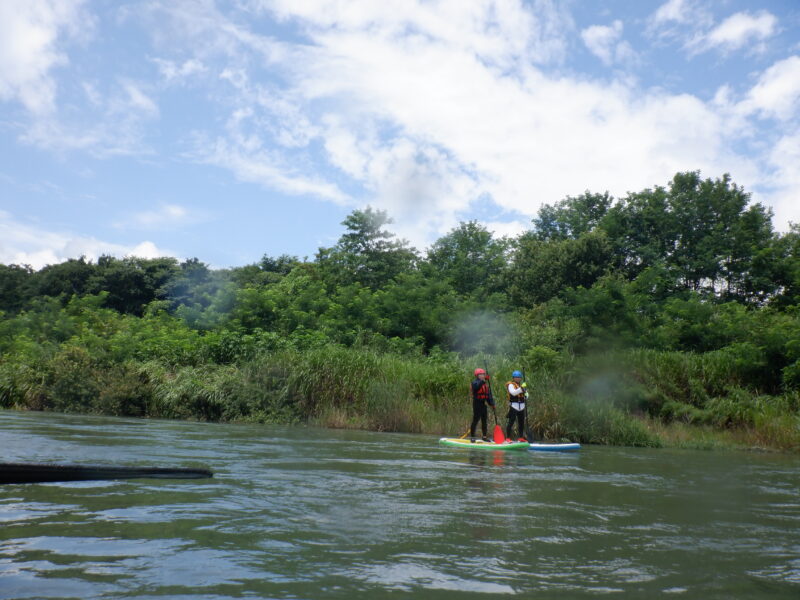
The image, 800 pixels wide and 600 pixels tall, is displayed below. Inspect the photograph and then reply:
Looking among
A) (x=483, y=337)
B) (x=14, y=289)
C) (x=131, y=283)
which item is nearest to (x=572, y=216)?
(x=483, y=337)

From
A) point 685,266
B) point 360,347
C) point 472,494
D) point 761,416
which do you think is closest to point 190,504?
point 472,494

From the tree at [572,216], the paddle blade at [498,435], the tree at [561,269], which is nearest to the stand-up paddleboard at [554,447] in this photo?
the paddle blade at [498,435]

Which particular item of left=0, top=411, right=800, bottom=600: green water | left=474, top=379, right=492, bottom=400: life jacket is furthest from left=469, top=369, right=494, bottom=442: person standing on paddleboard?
left=0, top=411, right=800, bottom=600: green water

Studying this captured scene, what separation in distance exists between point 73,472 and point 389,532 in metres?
2.78

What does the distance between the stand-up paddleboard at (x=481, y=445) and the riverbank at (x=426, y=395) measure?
2.95 meters

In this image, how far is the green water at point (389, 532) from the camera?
12.7 feet

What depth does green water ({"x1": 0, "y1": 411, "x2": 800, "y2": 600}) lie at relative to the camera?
388 centimetres

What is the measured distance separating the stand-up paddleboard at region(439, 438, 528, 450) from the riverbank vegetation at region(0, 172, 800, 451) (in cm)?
299

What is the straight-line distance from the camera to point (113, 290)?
1911 inches

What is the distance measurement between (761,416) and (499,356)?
9.23m

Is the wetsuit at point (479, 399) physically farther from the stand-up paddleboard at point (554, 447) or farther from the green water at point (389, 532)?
the green water at point (389, 532)

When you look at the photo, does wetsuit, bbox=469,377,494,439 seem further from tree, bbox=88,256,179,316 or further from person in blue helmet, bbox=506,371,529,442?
tree, bbox=88,256,179,316

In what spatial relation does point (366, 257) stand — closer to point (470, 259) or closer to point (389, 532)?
point (470, 259)

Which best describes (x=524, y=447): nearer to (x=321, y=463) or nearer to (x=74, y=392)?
(x=321, y=463)
